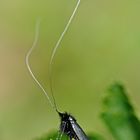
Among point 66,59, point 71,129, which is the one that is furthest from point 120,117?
point 66,59

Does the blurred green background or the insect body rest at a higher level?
the blurred green background

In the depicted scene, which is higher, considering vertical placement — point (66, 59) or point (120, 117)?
point (66, 59)

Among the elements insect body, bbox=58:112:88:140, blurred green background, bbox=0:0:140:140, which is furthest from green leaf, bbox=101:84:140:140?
blurred green background, bbox=0:0:140:140

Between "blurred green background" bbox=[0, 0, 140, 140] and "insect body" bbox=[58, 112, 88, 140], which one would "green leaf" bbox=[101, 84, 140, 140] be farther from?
"blurred green background" bbox=[0, 0, 140, 140]

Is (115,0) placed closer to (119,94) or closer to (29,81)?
(29,81)

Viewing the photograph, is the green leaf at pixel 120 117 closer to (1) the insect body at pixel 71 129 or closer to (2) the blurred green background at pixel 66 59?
(1) the insect body at pixel 71 129

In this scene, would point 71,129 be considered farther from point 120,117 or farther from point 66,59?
point 66,59

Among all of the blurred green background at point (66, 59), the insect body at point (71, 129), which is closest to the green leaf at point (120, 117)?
the insect body at point (71, 129)

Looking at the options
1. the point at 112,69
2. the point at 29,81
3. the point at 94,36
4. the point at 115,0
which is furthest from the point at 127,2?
the point at 29,81
